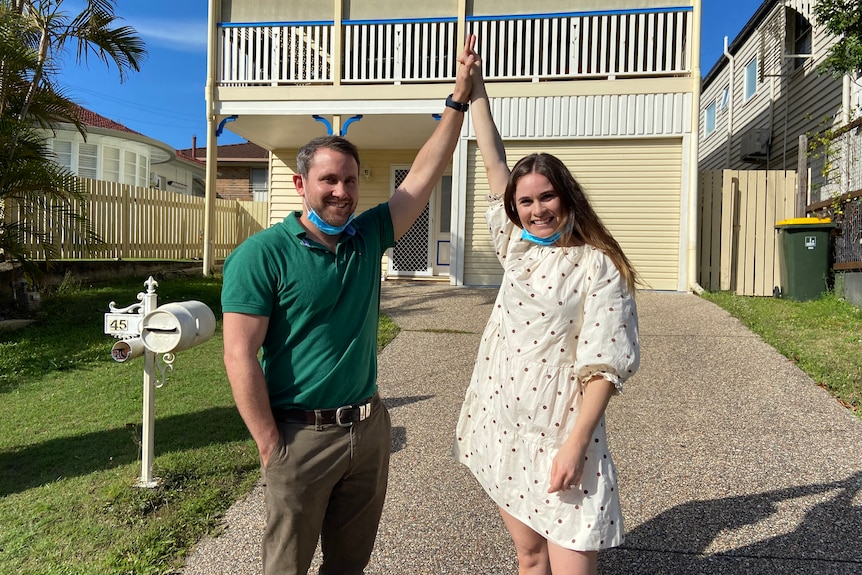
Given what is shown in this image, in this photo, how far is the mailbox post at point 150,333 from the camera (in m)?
3.48

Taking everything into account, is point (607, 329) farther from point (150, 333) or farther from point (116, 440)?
point (116, 440)

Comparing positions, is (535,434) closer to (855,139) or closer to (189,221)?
(855,139)

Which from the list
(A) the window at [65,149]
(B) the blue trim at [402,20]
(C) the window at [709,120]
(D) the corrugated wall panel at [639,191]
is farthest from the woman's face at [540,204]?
(A) the window at [65,149]

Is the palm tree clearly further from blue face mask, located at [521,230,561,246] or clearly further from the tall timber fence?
blue face mask, located at [521,230,561,246]

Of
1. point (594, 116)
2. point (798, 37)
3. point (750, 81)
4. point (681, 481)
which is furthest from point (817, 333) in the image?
point (750, 81)

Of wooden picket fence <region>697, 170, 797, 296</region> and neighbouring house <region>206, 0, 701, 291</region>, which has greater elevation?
neighbouring house <region>206, 0, 701, 291</region>

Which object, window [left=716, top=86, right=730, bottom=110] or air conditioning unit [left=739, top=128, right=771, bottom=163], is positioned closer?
air conditioning unit [left=739, top=128, right=771, bottom=163]

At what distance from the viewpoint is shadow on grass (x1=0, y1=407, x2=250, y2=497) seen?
3832mm

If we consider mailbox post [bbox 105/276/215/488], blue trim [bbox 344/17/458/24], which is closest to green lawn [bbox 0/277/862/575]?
mailbox post [bbox 105/276/215/488]

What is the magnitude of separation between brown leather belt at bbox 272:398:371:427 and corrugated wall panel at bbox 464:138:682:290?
9.65 metres

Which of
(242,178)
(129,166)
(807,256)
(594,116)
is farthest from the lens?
(242,178)

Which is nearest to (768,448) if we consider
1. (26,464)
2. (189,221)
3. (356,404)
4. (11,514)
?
(356,404)

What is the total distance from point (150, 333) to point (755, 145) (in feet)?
49.4

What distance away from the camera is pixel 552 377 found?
2014 millimetres
